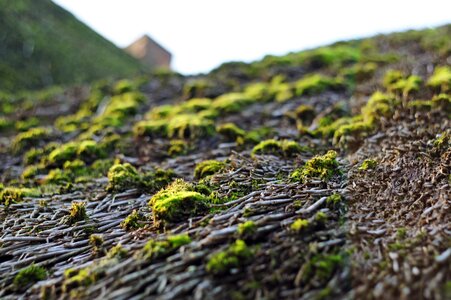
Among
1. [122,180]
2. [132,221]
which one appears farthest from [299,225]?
[122,180]

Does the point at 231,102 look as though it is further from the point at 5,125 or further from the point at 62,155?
the point at 5,125

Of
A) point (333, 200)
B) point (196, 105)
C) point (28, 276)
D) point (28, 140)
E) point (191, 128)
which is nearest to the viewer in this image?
point (28, 276)

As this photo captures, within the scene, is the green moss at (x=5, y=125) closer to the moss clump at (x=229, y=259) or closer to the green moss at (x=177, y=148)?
the green moss at (x=177, y=148)

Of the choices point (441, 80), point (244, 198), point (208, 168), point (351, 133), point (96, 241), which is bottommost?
point (96, 241)

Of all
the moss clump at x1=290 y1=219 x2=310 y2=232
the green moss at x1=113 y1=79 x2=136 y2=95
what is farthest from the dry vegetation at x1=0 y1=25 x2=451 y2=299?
the green moss at x1=113 y1=79 x2=136 y2=95

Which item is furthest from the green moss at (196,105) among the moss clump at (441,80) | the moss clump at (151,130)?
the moss clump at (441,80)
